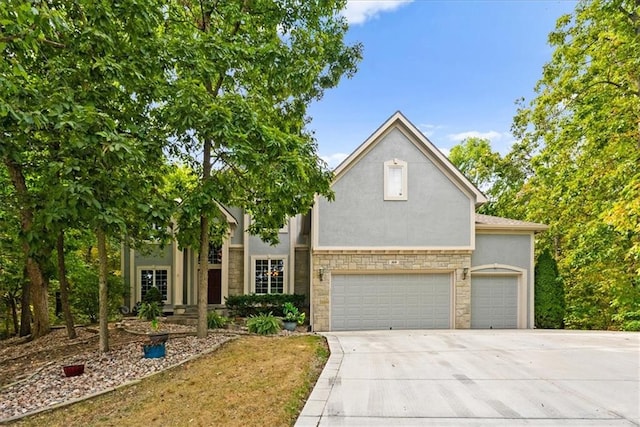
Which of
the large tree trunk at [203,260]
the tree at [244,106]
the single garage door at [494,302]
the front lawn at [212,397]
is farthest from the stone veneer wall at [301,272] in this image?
the front lawn at [212,397]

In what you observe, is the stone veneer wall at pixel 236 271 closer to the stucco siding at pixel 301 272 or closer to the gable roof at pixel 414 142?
the stucco siding at pixel 301 272

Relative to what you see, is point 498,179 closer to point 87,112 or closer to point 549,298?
point 549,298

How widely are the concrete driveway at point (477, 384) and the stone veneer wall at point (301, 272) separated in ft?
20.0

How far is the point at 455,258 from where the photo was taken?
12.0 metres

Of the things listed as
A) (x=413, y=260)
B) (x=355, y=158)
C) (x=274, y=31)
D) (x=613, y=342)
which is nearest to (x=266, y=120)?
(x=274, y=31)

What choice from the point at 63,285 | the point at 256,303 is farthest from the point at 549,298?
the point at 63,285

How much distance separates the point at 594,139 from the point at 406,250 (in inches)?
302

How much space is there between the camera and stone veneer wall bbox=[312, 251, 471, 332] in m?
11.8

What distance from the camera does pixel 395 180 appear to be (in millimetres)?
12047

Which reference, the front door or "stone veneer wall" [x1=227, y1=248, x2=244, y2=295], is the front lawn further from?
the front door

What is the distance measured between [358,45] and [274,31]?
429cm

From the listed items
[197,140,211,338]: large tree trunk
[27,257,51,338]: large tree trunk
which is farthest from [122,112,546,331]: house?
[27,257,51,338]: large tree trunk

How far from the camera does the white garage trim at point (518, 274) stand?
1230cm

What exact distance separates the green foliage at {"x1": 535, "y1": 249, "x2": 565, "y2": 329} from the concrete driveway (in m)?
3.24
